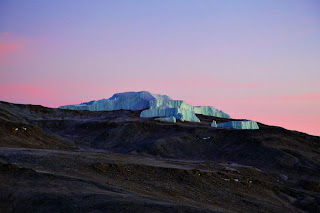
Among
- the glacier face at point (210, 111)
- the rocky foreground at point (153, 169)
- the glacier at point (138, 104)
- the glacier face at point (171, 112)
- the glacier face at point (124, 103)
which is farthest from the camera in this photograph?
the glacier face at point (124, 103)

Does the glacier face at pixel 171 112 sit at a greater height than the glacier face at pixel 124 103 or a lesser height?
lesser

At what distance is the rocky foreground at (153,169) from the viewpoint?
63.8 ft

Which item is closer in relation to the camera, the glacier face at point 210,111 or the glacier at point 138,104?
the glacier at point 138,104

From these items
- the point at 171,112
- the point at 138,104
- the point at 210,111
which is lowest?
the point at 171,112

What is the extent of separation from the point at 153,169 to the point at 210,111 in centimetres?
6855

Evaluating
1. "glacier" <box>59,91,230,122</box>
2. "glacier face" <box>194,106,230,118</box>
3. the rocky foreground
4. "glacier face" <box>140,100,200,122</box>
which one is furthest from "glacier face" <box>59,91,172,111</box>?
the rocky foreground

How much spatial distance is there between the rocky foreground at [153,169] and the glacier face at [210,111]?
71.1 ft

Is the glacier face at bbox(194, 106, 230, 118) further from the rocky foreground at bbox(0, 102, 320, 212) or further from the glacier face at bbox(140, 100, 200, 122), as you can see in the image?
the rocky foreground at bbox(0, 102, 320, 212)

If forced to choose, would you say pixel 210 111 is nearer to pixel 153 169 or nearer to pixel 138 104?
pixel 138 104

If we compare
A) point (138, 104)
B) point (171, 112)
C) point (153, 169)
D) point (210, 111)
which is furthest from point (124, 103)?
point (153, 169)

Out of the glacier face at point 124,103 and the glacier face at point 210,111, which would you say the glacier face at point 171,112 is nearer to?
the glacier face at point 210,111

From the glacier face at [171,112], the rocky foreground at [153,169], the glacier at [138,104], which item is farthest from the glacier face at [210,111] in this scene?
the rocky foreground at [153,169]

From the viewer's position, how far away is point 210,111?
325 ft

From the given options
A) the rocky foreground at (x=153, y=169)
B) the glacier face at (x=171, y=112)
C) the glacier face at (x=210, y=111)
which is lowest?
the rocky foreground at (x=153, y=169)
